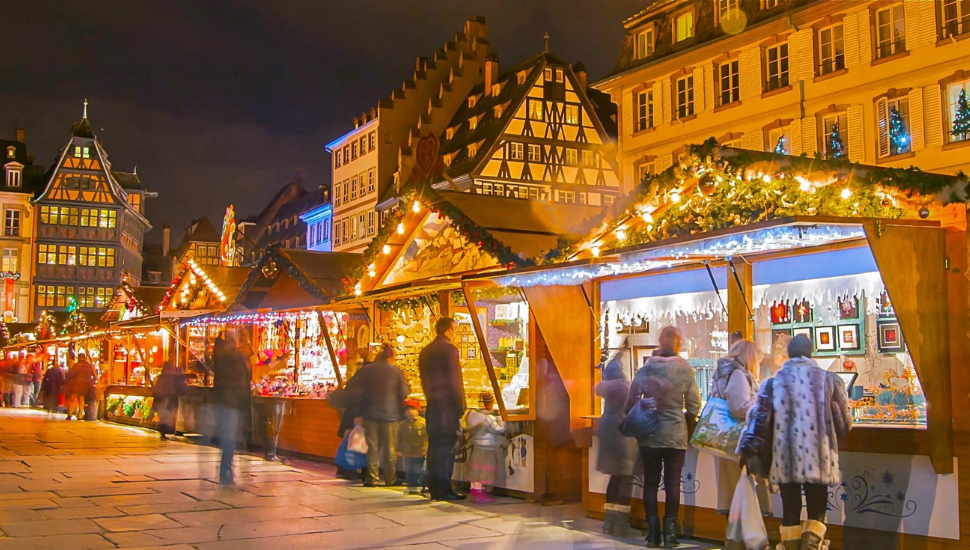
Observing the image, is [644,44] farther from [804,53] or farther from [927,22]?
[927,22]

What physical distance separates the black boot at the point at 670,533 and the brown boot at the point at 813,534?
128 cm

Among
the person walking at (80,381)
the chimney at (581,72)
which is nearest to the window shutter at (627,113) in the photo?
the chimney at (581,72)

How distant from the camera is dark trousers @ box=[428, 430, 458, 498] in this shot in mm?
10344

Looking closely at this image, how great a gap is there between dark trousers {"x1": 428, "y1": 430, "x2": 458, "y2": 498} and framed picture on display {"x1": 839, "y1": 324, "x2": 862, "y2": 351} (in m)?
3.78

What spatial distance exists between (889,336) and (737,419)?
2.83 m

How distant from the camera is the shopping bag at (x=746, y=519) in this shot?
23.3ft

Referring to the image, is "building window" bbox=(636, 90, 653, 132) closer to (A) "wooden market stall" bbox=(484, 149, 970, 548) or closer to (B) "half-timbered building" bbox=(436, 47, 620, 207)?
(B) "half-timbered building" bbox=(436, 47, 620, 207)

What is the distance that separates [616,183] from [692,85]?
11.4 m

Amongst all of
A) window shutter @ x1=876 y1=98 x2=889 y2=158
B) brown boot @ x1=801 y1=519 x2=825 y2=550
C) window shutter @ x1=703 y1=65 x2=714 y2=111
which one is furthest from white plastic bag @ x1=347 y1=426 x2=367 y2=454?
window shutter @ x1=703 y1=65 x2=714 y2=111

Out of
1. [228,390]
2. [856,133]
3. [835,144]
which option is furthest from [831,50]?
[228,390]

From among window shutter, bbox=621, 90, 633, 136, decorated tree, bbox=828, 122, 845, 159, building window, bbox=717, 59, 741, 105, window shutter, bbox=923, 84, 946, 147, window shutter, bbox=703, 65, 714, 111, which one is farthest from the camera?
window shutter, bbox=621, 90, 633, 136

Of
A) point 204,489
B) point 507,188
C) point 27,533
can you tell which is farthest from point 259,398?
point 507,188

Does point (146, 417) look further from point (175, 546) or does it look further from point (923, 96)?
point (923, 96)

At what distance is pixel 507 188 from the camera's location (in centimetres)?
4100
